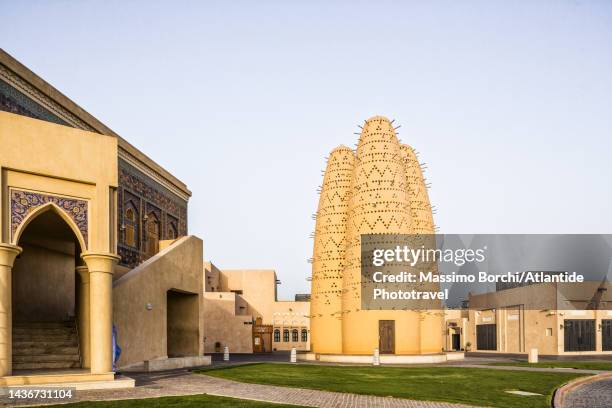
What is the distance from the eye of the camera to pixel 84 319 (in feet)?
63.4

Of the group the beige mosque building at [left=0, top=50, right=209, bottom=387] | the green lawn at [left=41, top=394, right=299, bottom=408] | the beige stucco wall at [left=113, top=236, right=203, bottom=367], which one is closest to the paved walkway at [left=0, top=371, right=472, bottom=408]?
the green lawn at [left=41, top=394, right=299, bottom=408]

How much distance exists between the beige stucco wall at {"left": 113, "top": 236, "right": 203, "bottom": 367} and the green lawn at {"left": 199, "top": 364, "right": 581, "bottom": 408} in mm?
2827

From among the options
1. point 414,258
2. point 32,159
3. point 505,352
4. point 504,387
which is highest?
point 32,159

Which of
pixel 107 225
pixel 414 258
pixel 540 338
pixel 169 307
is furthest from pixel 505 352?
pixel 107 225

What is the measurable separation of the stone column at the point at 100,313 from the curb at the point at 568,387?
11.4 m

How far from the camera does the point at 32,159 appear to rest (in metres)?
16.3

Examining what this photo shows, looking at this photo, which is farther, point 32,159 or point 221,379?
point 221,379

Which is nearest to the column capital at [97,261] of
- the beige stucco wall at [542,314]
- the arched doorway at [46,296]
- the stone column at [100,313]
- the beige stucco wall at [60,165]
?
the stone column at [100,313]

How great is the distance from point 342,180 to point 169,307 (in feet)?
52.2

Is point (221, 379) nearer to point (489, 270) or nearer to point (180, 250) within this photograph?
point (180, 250)

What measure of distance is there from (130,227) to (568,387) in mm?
21385

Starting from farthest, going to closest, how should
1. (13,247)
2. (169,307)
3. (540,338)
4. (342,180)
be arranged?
(540,338), (342,180), (169,307), (13,247)

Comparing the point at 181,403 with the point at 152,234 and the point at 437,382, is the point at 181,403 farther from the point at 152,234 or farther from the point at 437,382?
the point at 152,234

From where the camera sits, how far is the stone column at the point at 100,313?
16.6m
